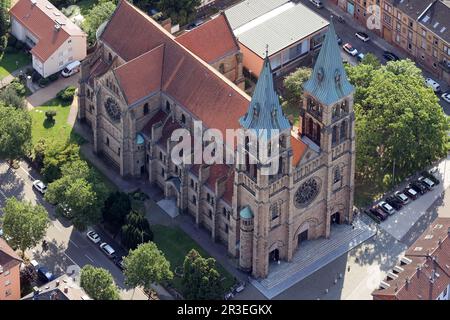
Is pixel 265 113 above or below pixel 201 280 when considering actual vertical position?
above

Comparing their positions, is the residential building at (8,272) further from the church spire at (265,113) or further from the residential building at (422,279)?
the residential building at (422,279)

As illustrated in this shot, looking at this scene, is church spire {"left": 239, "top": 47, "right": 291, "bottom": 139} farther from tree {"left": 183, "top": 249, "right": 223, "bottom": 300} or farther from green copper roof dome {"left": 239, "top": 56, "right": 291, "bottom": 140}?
tree {"left": 183, "top": 249, "right": 223, "bottom": 300}

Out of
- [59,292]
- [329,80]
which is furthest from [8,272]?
[329,80]

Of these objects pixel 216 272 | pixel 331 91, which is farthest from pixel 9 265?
pixel 331 91

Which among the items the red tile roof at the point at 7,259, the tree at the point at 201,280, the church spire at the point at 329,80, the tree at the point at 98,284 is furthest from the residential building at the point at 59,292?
the church spire at the point at 329,80

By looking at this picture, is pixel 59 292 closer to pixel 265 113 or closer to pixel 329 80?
pixel 265 113
